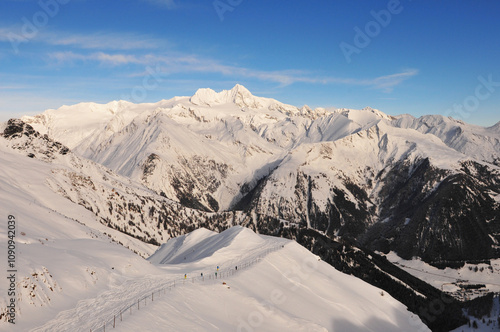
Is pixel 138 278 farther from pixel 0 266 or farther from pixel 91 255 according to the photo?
pixel 0 266

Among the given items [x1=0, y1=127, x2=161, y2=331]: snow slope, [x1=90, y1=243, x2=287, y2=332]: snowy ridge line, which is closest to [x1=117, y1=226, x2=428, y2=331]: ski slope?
[x1=90, y1=243, x2=287, y2=332]: snowy ridge line

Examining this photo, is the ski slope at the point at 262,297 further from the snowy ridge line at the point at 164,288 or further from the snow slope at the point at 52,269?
the snow slope at the point at 52,269

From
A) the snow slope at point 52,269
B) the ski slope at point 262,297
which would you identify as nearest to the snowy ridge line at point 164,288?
the ski slope at point 262,297

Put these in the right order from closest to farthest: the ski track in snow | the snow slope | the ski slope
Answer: the ski track in snow, the snow slope, the ski slope

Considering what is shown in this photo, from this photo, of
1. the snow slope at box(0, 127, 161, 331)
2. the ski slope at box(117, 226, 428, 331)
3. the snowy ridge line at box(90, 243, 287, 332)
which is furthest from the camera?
the ski slope at box(117, 226, 428, 331)

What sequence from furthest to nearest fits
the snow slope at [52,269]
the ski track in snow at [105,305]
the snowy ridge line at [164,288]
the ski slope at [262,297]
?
the ski slope at [262,297] → the snow slope at [52,269] → the ski track in snow at [105,305] → the snowy ridge line at [164,288]

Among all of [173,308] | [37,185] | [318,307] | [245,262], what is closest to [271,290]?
[318,307]

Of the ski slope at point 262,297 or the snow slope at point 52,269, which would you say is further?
the ski slope at point 262,297

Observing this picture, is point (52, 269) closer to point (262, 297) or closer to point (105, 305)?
point (105, 305)

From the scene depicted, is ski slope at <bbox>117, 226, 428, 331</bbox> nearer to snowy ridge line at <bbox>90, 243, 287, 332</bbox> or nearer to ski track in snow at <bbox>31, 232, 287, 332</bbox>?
snowy ridge line at <bbox>90, 243, 287, 332</bbox>
